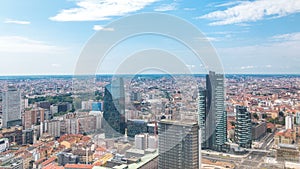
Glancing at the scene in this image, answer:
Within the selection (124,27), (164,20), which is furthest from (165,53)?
(124,27)

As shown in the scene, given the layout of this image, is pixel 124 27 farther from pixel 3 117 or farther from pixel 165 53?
pixel 3 117

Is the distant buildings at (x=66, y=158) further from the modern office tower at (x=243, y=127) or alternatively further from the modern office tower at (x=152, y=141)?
the modern office tower at (x=243, y=127)

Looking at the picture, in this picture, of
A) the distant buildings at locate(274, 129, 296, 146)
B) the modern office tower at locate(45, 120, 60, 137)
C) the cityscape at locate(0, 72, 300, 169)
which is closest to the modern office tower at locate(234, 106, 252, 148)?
the cityscape at locate(0, 72, 300, 169)

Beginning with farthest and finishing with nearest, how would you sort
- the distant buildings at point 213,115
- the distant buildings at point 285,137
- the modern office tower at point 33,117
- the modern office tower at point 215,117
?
the modern office tower at point 33,117 < the distant buildings at point 285,137 < the modern office tower at point 215,117 < the distant buildings at point 213,115

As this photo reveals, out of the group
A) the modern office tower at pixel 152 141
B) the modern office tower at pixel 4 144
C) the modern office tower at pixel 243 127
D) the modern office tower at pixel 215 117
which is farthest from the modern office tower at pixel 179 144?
the modern office tower at pixel 4 144

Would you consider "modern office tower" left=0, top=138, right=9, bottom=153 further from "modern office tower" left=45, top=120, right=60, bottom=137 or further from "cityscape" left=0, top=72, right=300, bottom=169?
"modern office tower" left=45, top=120, right=60, bottom=137
